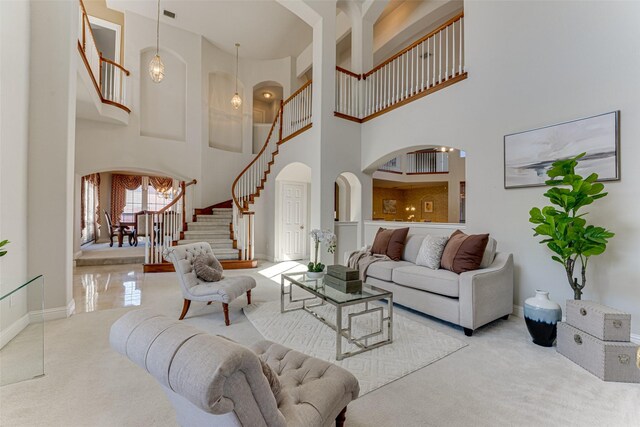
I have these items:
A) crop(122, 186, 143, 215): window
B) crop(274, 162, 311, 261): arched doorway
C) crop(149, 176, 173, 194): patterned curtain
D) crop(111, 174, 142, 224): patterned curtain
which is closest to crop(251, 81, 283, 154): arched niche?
crop(274, 162, 311, 261): arched doorway

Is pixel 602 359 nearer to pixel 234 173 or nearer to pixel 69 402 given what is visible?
pixel 69 402

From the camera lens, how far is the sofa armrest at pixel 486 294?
106 inches

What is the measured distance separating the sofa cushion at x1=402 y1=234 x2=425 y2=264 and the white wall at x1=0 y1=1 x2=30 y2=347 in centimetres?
409

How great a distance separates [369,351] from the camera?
2428 millimetres

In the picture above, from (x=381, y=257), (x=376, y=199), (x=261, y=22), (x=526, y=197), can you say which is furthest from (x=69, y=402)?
(x=376, y=199)

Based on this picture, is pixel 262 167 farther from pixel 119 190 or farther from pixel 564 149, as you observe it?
pixel 119 190

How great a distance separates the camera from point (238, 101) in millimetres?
7652

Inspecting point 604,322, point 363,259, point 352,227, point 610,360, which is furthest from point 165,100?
point 610,360

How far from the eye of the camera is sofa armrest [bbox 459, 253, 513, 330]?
2703 mm

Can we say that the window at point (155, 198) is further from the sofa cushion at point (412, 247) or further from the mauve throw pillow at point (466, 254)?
the mauve throw pillow at point (466, 254)

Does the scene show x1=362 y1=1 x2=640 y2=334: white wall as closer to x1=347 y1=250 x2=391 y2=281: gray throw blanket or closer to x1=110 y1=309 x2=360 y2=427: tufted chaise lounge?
x1=347 y1=250 x2=391 y2=281: gray throw blanket

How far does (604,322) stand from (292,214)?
583cm

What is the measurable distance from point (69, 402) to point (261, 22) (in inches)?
315

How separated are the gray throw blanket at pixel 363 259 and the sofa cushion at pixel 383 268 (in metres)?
0.07
